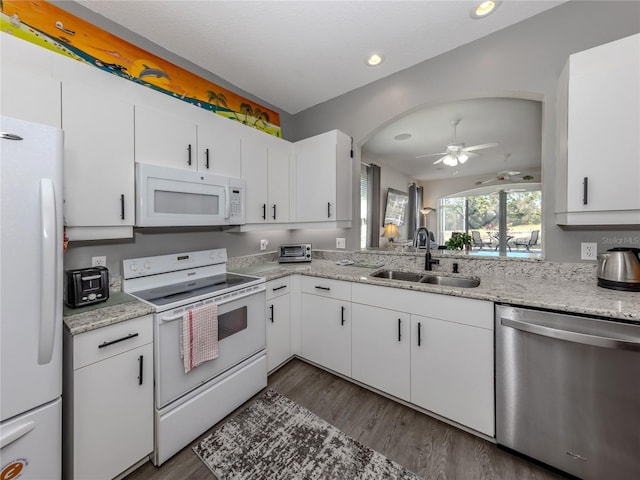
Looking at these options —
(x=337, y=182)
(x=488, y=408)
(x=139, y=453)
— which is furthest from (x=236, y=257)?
(x=488, y=408)

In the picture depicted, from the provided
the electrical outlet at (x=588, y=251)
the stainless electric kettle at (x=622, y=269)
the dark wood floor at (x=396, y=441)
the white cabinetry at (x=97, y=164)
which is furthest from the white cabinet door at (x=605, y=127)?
the white cabinetry at (x=97, y=164)

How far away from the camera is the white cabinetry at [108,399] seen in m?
1.17

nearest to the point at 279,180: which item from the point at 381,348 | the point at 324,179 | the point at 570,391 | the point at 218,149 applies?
the point at 324,179

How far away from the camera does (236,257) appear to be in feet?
8.48

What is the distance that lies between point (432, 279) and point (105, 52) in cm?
304

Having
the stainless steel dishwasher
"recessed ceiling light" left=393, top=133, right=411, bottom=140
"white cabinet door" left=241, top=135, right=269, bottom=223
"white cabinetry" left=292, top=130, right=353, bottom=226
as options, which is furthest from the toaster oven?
"recessed ceiling light" left=393, top=133, right=411, bottom=140

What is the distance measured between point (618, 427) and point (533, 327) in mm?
525

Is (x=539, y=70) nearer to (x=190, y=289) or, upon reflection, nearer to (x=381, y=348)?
(x=381, y=348)

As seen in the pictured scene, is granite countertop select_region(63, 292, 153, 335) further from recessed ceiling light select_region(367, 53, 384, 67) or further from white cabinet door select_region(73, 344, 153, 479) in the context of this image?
recessed ceiling light select_region(367, 53, 384, 67)

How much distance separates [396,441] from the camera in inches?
62.6

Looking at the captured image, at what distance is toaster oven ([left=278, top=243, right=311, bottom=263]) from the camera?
283 centimetres

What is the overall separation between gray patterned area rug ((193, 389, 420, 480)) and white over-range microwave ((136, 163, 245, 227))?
145 cm

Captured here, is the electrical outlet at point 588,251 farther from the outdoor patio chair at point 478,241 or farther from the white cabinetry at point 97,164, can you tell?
the outdoor patio chair at point 478,241

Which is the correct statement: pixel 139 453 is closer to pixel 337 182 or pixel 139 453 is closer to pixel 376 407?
pixel 376 407
